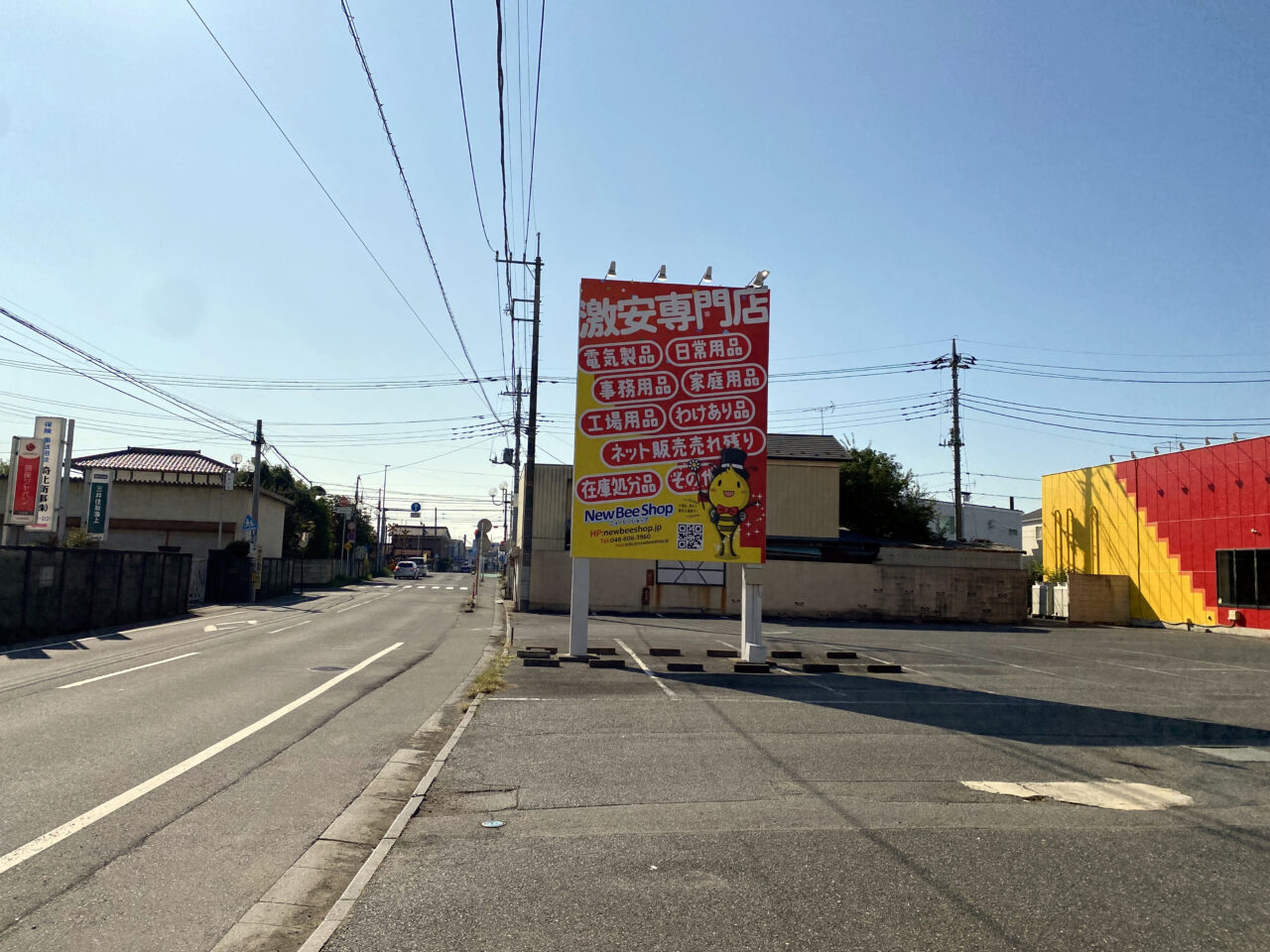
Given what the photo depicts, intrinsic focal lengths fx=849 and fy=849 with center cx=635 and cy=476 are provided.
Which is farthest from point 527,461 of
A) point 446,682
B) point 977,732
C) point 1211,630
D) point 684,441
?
point 1211,630

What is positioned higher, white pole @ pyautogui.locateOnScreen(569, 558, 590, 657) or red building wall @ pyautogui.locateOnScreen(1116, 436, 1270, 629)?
red building wall @ pyautogui.locateOnScreen(1116, 436, 1270, 629)

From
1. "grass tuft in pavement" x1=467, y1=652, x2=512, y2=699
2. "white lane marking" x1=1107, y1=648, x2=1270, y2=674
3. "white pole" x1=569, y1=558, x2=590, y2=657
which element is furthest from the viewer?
"white lane marking" x1=1107, y1=648, x2=1270, y2=674

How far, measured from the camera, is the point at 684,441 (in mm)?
16266

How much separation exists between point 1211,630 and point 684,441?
23.7 meters

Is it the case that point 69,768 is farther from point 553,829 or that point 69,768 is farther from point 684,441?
point 684,441

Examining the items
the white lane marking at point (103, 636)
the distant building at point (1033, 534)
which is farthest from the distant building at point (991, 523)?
the white lane marking at point (103, 636)

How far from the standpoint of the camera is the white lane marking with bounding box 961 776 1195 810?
702cm

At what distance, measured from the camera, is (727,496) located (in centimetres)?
Answer: 1623

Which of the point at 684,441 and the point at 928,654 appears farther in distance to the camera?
the point at 928,654

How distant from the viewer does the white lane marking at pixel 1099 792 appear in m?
7.02

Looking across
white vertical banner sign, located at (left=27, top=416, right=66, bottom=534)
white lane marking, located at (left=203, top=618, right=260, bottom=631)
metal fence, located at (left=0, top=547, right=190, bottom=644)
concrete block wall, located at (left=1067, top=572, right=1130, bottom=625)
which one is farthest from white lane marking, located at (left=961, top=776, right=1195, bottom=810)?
white vertical banner sign, located at (left=27, top=416, right=66, bottom=534)

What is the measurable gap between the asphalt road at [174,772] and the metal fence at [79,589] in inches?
98.0

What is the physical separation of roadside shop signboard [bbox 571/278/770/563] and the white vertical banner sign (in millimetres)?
21270

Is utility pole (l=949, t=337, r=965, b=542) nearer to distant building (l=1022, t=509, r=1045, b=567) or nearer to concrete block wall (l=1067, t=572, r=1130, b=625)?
concrete block wall (l=1067, t=572, r=1130, b=625)
